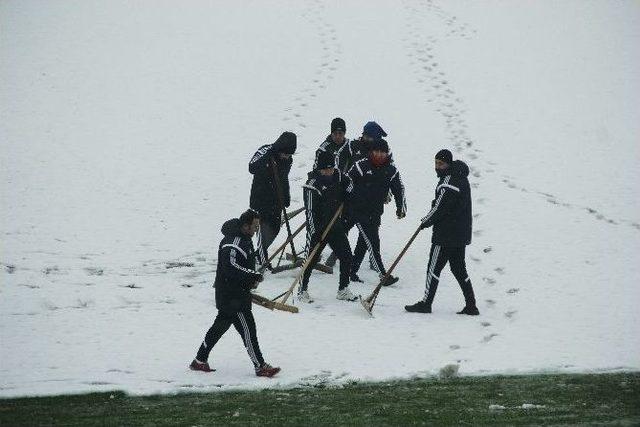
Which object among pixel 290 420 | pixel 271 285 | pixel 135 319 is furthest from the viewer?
pixel 271 285

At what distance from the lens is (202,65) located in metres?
18.9

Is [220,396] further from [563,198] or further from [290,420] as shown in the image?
[563,198]

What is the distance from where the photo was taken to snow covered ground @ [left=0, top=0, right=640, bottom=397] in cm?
832

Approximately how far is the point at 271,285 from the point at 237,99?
819 cm

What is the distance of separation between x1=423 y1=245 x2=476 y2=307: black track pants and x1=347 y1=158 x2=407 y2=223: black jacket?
1046 mm

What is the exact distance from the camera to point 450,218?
362 inches

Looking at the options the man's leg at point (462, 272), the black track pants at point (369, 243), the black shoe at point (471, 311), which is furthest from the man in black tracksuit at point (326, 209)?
the black shoe at point (471, 311)

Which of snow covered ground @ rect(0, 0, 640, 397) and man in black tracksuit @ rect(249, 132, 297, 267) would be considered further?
man in black tracksuit @ rect(249, 132, 297, 267)

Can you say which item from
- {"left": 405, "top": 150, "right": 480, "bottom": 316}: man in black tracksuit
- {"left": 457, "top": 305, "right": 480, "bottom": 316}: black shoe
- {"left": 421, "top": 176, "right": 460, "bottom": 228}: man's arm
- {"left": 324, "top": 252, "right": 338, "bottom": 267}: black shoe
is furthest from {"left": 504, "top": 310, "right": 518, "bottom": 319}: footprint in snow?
{"left": 324, "top": 252, "right": 338, "bottom": 267}: black shoe

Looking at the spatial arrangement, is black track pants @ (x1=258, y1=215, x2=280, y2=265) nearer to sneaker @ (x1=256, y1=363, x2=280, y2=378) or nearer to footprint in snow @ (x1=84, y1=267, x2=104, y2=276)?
footprint in snow @ (x1=84, y1=267, x2=104, y2=276)

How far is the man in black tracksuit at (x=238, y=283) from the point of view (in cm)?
730

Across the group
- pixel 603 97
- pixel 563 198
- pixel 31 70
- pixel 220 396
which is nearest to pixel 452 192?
pixel 220 396

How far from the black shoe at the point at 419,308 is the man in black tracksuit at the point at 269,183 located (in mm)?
2222

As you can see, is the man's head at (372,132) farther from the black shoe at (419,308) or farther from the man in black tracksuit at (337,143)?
the black shoe at (419,308)
